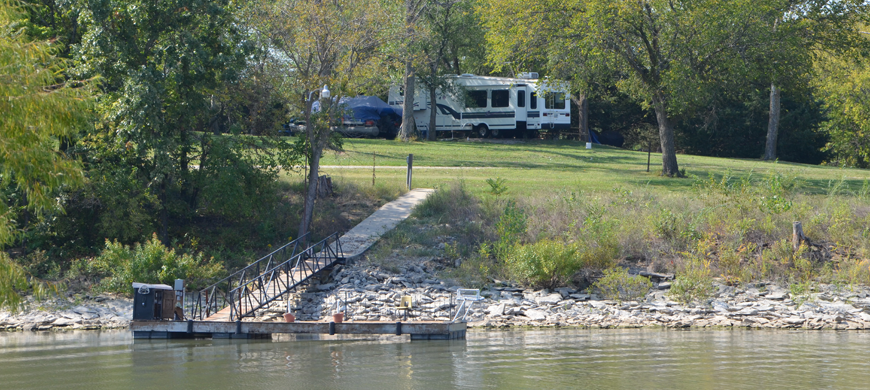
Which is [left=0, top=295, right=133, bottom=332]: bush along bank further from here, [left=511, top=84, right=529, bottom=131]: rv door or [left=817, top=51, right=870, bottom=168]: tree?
[left=817, top=51, right=870, bottom=168]: tree

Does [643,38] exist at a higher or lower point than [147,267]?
higher

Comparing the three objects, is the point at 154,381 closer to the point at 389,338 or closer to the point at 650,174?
the point at 389,338

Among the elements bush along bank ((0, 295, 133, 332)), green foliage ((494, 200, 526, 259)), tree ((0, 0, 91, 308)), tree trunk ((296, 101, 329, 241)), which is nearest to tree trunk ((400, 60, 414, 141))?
tree trunk ((296, 101, 329, 241))

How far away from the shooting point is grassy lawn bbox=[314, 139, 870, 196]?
29.2 meters

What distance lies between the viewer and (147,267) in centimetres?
2252

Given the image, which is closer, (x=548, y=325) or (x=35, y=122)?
(x=35, y=122)

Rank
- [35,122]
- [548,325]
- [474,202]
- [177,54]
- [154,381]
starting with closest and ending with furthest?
[35,122]
[154,381]
[548,325]
[177,54]
[474,202]

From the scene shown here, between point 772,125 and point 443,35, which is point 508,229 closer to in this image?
point 443,35

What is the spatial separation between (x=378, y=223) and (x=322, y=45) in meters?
5.79

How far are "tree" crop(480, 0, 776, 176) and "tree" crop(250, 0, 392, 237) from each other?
6.73 meters

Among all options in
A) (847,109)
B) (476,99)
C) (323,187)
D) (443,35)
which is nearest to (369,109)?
(443,35)

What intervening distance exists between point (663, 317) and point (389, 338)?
23.2ft

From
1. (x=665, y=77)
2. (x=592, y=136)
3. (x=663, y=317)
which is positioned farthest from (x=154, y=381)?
(x=592, y=136)

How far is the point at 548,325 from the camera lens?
21.0 meters
